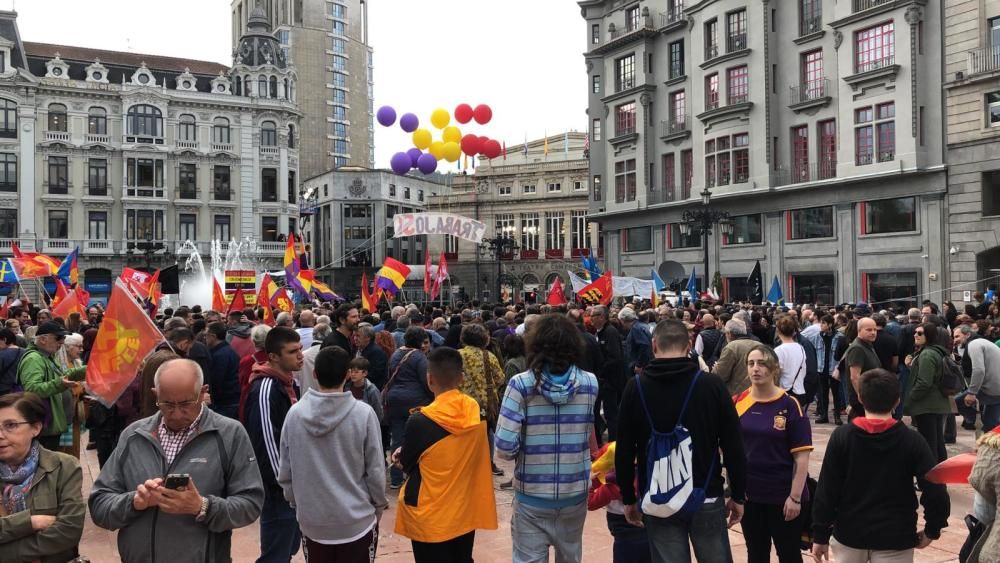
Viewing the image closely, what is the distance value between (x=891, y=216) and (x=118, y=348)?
29946mm

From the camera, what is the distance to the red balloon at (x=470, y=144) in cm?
3731

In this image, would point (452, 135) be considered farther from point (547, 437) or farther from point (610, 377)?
point (547, 437)

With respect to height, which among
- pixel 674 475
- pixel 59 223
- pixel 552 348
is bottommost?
pixel 674 475

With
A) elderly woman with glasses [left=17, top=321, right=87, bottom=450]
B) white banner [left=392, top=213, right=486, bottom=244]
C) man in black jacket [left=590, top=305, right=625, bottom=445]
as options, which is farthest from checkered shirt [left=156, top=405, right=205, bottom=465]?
white banner [left=392, top=213, right=486, bottom=244]

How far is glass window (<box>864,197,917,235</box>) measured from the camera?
97.3 ft

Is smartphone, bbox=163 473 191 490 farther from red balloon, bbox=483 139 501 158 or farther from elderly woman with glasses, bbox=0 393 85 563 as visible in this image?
red balloon, bbox=483 139 501 158

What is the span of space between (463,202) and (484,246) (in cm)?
590

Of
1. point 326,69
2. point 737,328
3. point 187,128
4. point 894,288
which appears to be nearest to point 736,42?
point 894,288

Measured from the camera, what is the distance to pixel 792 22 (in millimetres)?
33938

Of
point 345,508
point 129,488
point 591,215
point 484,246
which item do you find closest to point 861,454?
point 345,508

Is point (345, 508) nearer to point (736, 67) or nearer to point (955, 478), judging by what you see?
point (955, 478)

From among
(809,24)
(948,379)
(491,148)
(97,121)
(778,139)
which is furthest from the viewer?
(97,121)

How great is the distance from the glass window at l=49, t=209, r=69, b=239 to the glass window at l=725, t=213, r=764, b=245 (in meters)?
42.5

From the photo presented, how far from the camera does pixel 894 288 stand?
3008cm
